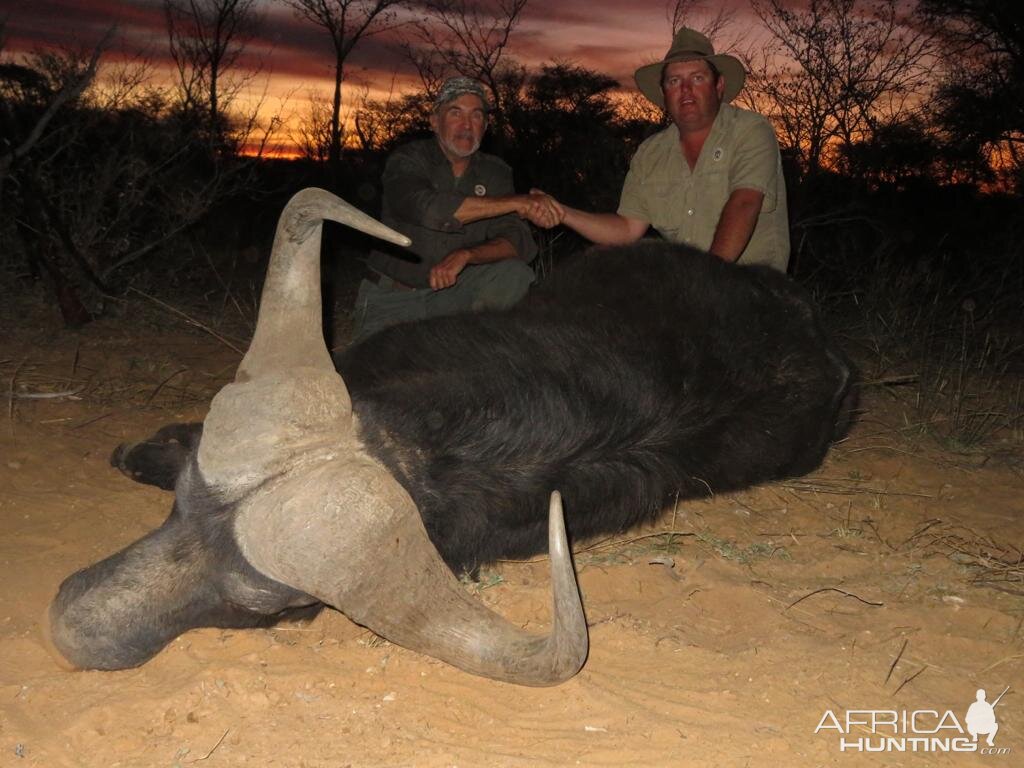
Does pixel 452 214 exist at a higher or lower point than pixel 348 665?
→ higher

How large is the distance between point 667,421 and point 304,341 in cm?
135

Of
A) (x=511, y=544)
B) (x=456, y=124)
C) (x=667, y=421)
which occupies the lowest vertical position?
(x=511, y=544)

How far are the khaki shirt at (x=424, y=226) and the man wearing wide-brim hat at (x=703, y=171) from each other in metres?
0.55

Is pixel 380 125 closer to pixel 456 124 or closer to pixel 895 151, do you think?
pixel 895 151

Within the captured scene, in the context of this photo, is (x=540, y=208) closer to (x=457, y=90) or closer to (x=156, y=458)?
(x=457, y=90)

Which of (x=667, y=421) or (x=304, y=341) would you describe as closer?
(x=304, y=341)

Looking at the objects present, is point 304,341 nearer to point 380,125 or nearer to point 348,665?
point 348,665

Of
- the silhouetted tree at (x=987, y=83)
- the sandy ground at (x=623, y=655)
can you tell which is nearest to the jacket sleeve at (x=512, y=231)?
the sandy ground at (x=623, y=655)

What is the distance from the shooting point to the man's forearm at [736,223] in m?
4.55

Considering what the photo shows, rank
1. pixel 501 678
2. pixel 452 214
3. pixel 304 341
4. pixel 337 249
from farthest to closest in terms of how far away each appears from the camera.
A: pixel 337 249 < pixel 452 214 < pixel 304 341 < pixel 501 678

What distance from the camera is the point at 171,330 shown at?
650cm

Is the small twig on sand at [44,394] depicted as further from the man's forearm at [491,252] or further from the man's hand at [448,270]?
the man's forearm at [491,252]

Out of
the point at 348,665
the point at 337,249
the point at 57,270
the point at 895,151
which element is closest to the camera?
the point at 348,665

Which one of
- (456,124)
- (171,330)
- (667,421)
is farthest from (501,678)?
(171,330)
